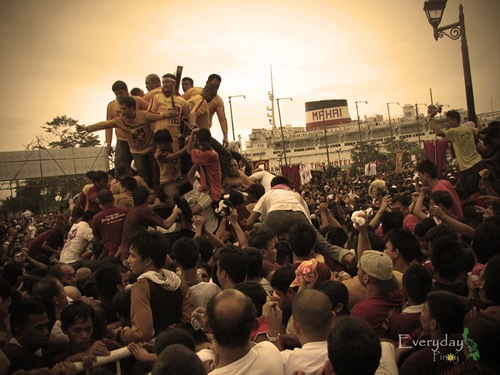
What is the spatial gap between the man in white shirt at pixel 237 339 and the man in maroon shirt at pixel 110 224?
4.97 meters

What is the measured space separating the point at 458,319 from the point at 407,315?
22.2 inches

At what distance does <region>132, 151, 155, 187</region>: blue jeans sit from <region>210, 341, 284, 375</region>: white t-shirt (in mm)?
7186

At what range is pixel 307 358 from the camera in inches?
129

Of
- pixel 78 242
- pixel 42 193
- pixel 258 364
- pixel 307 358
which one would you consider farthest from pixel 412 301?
pixel 42 193

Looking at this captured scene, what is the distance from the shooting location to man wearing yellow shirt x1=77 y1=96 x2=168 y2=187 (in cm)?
949

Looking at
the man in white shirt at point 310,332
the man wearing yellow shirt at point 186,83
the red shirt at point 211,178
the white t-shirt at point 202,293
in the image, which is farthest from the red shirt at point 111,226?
the man in white shirt at point 310,332

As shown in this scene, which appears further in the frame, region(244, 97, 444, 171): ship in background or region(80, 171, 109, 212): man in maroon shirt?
region(244, 97, 444, 171): ship in background

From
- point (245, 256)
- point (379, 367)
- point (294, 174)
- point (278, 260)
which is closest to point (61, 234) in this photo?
point (278, 260)

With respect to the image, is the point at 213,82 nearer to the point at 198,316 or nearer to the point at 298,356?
the point at 198,316

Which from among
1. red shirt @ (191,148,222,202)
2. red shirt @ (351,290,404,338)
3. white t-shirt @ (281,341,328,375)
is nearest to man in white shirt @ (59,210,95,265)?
red shirt @ (191,148,222,202)

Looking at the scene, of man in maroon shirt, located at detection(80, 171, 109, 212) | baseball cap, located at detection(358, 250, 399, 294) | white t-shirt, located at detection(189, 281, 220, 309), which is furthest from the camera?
man in maroon shirt, located at detection(80, 171, 109, 212)

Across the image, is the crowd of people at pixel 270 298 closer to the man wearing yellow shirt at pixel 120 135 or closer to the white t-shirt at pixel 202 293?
the white t-shirt at pixel 202 293

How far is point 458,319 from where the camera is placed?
Result: 3.38 m

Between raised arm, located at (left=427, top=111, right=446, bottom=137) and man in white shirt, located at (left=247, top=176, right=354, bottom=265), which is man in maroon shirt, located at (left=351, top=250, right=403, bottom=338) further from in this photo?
raised arm, located at (left=427, top=111, right=446, bottom=137)
